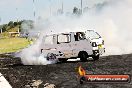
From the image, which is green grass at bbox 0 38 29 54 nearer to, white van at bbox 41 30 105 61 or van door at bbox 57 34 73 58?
white van at bbox 41 30 105 61

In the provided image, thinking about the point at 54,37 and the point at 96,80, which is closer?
the point at 96,80

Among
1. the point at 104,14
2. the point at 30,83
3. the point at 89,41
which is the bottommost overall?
the point at 30,83

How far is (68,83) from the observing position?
17484 millimetres

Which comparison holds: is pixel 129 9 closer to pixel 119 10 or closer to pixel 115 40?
pixel 119 10

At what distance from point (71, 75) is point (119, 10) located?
25.3m

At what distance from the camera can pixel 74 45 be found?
27.5 m

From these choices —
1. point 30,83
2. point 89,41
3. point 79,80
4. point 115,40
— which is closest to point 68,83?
point 79,80

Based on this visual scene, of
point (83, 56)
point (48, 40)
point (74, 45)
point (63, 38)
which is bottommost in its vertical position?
point (83, 56)

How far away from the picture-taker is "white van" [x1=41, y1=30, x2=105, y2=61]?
1070 inches

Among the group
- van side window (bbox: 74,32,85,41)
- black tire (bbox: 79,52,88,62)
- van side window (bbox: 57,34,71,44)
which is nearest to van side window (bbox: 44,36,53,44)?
van side window (bbox: 57,34,71,44)

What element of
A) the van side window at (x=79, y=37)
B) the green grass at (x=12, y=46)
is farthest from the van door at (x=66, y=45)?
the green grass at (x=12, y=46)

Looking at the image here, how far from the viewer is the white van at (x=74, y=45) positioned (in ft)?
89.1

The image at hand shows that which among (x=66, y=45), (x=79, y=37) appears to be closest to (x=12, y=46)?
(x=66, y=45)

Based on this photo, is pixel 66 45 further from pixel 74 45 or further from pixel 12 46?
pixel 12 46
